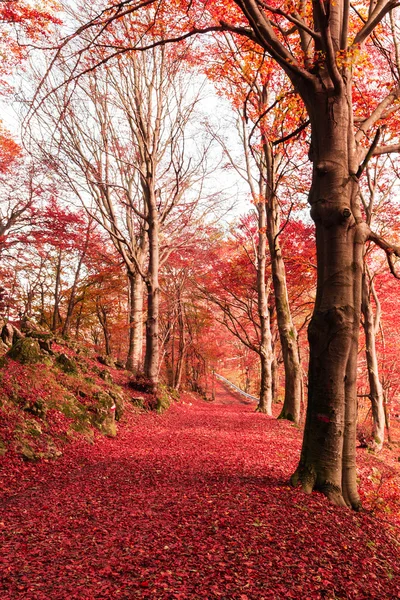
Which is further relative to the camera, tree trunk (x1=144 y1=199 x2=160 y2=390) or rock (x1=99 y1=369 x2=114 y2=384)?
tree trunk (x1=144 y1=199 x2=160 y2=390)

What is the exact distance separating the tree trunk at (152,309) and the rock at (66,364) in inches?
109

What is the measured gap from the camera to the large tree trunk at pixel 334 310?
142 inches

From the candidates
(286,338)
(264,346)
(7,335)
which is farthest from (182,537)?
(264,346)

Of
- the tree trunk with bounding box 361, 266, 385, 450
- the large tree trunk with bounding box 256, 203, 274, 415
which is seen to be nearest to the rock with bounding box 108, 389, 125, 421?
the large tree trunk with bounding box 256, 203, 274, 415

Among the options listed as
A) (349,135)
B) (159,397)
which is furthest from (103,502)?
(159,397)

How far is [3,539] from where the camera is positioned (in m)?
2.70

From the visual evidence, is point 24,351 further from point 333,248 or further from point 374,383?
point 374,383

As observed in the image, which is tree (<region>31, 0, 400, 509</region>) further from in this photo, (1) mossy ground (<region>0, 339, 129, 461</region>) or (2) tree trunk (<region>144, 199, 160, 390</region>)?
(2) tree trunk (<region>144, 199, 160, 390</region>)

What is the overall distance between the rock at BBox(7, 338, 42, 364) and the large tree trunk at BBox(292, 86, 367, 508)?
4.91 metres

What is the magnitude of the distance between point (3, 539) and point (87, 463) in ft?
7.77

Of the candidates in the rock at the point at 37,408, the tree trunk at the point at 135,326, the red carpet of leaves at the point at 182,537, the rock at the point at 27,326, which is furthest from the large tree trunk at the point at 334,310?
the tree trunk at the point at 135,326

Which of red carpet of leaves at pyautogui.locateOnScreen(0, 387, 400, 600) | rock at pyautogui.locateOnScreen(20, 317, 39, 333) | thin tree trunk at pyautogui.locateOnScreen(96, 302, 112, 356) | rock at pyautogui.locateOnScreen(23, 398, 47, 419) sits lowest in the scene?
red carpet of leaves at pyautogui.locateOnScreen(0, 387, 400, 600)

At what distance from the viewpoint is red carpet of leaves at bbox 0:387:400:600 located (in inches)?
83.3

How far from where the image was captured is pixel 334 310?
3.64 metres
